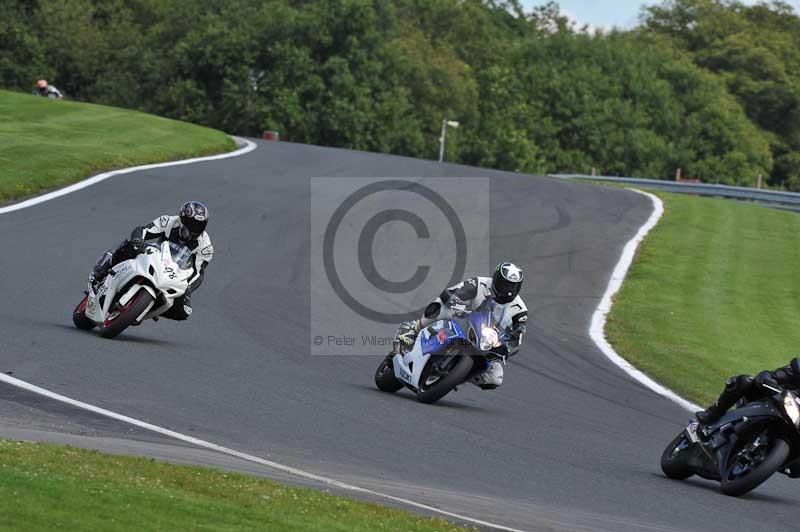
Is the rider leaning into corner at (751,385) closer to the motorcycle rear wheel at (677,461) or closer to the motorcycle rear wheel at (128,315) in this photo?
the motorcycle rear wheel at (677,461)

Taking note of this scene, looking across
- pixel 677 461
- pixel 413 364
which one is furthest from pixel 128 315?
pixel 677 461

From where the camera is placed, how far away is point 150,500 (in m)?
8.10

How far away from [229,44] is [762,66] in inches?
1901

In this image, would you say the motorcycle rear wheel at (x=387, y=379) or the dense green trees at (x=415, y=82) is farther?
the dense green trees at (x=415, y=82)

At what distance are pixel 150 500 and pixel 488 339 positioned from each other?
244 inches

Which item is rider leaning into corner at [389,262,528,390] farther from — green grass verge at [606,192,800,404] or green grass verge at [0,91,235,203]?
green grass verge at [0,91,235,203]

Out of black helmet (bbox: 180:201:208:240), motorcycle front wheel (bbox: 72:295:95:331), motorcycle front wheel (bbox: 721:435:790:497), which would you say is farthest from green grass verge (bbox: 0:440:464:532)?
black helmet (bbox: 180:201:208:240)

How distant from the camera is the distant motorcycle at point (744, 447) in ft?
36.7

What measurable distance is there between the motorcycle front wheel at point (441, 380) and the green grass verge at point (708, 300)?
4146 mm

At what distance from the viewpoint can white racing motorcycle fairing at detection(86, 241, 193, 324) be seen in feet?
49.1

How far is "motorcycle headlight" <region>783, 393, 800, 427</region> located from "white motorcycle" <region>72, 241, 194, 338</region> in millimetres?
6864

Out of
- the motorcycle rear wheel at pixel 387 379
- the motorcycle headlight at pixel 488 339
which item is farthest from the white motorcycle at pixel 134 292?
the motorcycle headlight at pixel 488 339

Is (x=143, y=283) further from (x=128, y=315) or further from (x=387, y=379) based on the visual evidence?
(x=387, y=379)

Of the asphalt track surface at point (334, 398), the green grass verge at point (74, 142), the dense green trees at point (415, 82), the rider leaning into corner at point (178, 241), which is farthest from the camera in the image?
the dense green trees at point (415, 82)
